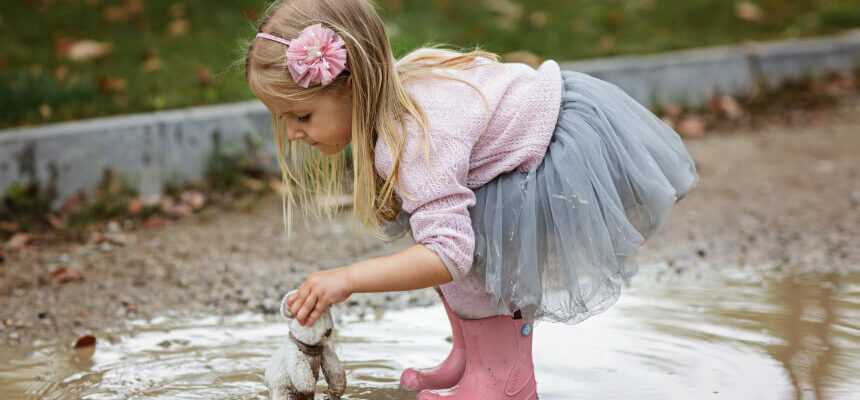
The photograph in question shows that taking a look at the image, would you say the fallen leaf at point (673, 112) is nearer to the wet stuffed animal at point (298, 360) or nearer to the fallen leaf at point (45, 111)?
the fallen leaf at point (45, 111)

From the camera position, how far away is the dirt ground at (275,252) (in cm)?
287

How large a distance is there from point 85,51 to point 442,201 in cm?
372

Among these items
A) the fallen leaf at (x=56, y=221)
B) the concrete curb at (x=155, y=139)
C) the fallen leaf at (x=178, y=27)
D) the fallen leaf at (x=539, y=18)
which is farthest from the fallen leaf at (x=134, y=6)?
the fallen leaf at (x=56, y=221)

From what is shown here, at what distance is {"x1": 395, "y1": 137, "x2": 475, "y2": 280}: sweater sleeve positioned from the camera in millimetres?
1881

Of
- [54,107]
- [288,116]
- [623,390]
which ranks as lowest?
[623,390]

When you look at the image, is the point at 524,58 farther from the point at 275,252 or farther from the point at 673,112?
the point at 275,252

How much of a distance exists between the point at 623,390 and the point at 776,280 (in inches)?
36.4

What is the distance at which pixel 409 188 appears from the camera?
6.32ft

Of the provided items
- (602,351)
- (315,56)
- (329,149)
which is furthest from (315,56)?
(602,351)

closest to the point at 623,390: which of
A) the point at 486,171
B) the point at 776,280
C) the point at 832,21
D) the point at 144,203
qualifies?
the point at 486,171

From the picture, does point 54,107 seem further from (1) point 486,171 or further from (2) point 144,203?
(1) point 486,171

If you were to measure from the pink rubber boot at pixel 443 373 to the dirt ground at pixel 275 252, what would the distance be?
0.57 m

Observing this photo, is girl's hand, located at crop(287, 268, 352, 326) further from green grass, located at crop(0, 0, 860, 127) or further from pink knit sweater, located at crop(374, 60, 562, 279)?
green grass, located at crop(0, 0, 860, 127)

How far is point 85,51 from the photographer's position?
5043 mm
